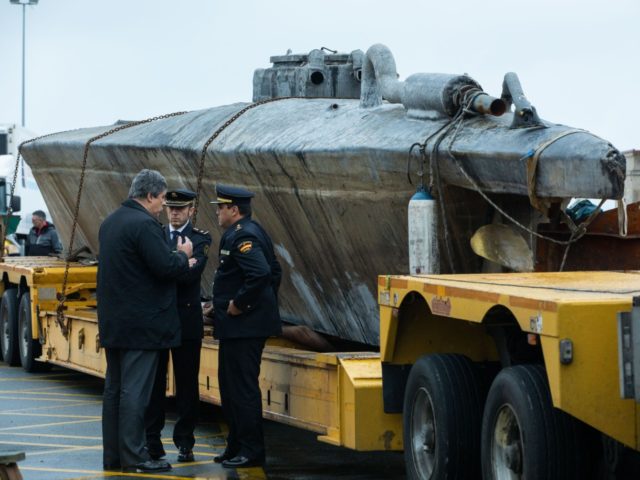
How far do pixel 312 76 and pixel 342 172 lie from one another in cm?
357

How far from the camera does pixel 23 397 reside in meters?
13.6

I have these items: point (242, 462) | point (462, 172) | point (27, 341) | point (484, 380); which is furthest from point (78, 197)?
point (484, 380)

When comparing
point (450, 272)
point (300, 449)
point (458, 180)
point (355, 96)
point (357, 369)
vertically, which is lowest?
point (300, 449)

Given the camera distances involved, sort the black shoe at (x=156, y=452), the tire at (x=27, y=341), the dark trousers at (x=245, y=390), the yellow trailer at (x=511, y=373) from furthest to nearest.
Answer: the tire at (x=27, y=341)
the black shoe at (x=156, y=452)
the dark trousers at (x=245, y=390)
the yellow trailer at (x=511, y=373)

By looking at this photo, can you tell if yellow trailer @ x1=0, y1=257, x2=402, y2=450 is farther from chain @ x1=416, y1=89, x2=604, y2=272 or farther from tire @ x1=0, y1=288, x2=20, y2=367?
chain @ x1=416, y1=89, x2=604, y2=272

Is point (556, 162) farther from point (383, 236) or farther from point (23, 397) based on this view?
point (23, 397)

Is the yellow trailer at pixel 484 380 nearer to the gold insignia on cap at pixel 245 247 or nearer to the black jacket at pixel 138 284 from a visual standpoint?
the gold insignia on cap at pixel 245 247

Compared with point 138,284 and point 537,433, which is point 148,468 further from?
point 537,433

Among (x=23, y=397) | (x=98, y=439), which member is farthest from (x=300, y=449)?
(x=23, y=397)

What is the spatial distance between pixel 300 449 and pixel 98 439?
1.59m

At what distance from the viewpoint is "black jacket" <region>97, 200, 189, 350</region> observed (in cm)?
902

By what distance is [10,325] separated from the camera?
15867 millimetres

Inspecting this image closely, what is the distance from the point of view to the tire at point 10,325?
1592cm

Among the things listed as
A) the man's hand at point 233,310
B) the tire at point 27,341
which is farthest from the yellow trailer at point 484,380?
the tire at point 27,341
